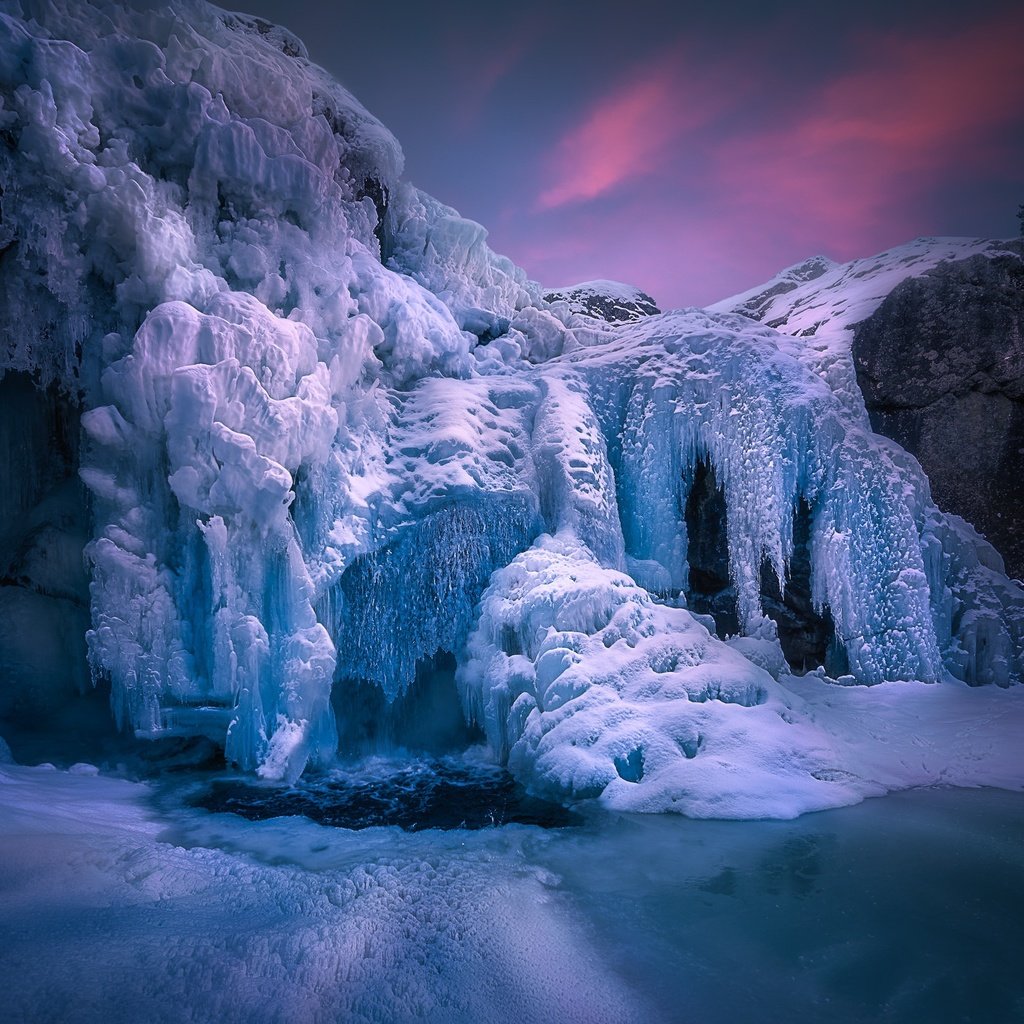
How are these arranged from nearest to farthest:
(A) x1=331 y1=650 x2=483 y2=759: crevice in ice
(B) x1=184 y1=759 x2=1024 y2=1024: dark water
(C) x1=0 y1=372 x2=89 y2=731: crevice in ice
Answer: (B) x1=184 y1=759 x2=1024 y2=1024: dark water → (C) x1=0 y1=372 x2=89 y2=731: crevice in ice → (A) x1=331 y1=650 x2=483 y2=759: crevice in ice

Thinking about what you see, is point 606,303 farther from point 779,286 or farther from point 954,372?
point 954,372

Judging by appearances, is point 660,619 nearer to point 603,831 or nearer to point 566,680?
point 566,680

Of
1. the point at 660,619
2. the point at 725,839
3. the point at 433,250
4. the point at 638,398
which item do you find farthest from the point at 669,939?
the point at 433,250

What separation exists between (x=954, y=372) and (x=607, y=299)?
10.1m

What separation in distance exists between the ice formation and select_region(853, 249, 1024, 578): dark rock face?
109 centimetres

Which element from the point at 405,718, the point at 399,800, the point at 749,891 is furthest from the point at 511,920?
the point at 405,718

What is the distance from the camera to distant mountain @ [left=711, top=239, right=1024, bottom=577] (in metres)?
11.2

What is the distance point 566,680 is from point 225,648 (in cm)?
393

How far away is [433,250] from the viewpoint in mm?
12023

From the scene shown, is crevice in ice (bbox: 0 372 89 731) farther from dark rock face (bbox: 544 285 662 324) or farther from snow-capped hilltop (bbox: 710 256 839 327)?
snow-capped hilltop (bbox: 710 256 839 327)

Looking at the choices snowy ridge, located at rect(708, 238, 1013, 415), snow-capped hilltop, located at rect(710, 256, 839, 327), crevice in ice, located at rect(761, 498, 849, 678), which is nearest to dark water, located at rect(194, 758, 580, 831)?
crevice in ice, located at rect(761, 498, 849, 678)

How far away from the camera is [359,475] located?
862 centimetres

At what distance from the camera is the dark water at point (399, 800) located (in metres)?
6.01

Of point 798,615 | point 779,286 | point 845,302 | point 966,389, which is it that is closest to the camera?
point 966,389
